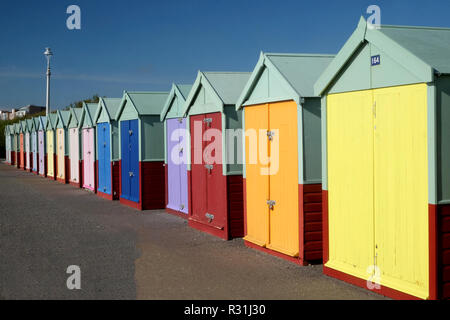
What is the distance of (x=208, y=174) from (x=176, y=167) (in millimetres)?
2532

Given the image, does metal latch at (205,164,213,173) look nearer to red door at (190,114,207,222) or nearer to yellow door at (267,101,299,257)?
red door at (190,114,207,222)

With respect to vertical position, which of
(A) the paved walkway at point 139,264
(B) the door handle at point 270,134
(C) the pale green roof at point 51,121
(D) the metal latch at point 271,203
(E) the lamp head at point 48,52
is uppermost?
(E) the lamp head at point 48,52

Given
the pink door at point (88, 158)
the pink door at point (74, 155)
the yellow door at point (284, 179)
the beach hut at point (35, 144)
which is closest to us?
the yellow door at point (284, 179)

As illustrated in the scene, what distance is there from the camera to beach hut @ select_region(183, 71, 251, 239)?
10.3m

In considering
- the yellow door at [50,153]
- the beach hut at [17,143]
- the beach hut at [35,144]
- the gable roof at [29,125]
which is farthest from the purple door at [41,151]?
the beach hut at [17,143]

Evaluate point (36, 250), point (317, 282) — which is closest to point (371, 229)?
point (317, 282)

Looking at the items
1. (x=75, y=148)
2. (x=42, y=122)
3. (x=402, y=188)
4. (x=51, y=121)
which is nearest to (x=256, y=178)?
(x=402, y=188)

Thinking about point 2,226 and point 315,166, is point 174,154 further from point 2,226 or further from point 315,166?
point 315,166

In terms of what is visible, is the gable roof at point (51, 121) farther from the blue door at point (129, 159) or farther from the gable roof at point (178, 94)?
the gable roof at point (178, 94)

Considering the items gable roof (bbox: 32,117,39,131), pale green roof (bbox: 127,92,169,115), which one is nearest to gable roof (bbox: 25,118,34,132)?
gable roof (bbox: 32,117,39,131)

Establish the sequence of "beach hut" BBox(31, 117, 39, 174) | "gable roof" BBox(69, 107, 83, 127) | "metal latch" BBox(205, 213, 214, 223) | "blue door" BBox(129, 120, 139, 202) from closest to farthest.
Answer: "metal latch" BBox(205, 213, 214, 223), "blue door" BBox(129, 120, 139, 202), "gable roof" BBox(69, 107, 83, 127), "beach hut" BBox(31, 117, 39, 174)

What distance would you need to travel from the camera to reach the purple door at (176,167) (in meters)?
13.0

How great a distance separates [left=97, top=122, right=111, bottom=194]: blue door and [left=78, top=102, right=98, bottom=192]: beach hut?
669 mm

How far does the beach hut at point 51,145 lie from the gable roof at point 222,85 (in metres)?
16.4
